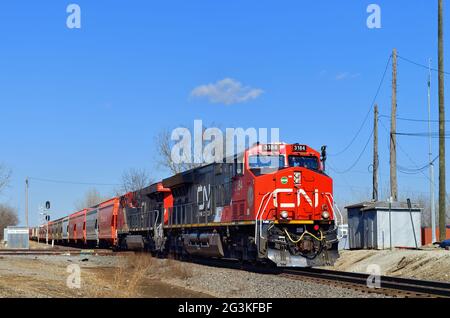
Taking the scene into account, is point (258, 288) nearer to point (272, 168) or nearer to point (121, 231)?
point (272, 168)

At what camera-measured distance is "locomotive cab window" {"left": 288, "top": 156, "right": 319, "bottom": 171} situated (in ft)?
64.5

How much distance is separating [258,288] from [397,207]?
623 inches

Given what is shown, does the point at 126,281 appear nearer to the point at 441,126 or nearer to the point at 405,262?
the point at 405,262

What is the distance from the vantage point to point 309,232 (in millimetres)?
18750

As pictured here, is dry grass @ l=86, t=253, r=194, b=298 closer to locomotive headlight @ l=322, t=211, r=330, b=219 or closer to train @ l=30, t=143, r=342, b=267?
train @ l=30, t=143, r=342, b=267

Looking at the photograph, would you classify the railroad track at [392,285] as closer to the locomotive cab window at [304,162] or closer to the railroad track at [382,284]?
the railroad track at [382,284]

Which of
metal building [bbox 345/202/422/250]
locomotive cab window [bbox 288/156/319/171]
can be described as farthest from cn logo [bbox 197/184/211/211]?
metal building [bbox 345/202/422/250]

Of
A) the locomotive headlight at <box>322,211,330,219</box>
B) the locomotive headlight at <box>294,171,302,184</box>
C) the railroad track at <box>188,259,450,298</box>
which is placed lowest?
the railroad track at <box>188,259,450,298</box>

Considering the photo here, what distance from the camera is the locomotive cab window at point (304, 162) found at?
19672 millimetres

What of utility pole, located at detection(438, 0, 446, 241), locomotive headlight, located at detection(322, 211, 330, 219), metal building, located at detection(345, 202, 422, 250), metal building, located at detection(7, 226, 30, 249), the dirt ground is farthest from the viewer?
metal building, located at detection(7, 226, 30, 249)

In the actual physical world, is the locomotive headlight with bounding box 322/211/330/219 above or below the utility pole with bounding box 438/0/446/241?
below

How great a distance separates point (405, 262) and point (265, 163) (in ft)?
26.2

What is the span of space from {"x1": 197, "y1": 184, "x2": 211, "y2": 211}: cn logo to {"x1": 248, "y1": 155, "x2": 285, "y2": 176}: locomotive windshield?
175 inches
